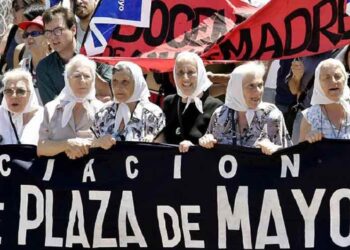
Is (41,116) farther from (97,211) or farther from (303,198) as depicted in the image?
(303,198)

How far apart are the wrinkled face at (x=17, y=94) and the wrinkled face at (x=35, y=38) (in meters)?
1.62

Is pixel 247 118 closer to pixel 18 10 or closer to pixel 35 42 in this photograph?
pixel 35 42

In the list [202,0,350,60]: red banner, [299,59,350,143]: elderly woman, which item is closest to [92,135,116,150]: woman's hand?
[299,59,350,143]: elderly woman

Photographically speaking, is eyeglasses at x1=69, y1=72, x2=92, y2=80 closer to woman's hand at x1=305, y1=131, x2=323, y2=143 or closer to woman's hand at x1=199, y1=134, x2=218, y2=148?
woman's hand at x1=199, y1=134, x2=218, y2=148

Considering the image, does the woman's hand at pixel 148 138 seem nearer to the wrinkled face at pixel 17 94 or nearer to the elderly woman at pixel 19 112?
the elderly woman at pixel 19 112

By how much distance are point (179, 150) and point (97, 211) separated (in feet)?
2.17

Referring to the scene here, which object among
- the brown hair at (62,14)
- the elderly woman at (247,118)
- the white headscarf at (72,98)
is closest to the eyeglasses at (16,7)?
the brown hair at (62,14)

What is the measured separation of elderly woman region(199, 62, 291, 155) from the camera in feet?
25.2

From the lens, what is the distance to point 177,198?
770 cm

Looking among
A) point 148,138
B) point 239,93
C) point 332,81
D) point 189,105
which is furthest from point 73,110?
point 332,81

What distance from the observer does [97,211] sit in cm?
780

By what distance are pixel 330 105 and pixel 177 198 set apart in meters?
1.13

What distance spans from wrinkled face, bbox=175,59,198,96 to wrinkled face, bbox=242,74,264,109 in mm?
543

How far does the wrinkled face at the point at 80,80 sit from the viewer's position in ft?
26.3
